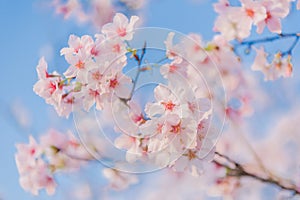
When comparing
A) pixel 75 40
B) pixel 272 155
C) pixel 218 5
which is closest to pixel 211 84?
pixel 218 5

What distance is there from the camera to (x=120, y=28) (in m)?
1.88

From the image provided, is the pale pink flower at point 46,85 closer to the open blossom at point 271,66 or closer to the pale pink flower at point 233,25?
the pale pink flower at point 233,25

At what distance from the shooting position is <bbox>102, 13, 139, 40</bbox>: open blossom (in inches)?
73.2

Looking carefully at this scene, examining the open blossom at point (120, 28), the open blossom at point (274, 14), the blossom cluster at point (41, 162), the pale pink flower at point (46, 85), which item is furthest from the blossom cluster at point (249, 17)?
the blossom cluster at point (41, 162)

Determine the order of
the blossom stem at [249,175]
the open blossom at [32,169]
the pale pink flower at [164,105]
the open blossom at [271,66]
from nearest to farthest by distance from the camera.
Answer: the pale pink flower at [164,105] < the blossom stem at [249,175] < the open blossom at [271,66] < the open blossom at [32,169]

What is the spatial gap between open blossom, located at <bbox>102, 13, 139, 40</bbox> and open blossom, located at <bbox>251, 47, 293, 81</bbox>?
0.94 metres

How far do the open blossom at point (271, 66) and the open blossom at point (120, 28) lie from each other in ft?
3.09

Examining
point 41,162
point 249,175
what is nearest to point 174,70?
Answer: point 249,175

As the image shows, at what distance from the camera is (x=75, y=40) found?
1831 millimetres

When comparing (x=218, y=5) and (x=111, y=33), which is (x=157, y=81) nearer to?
(x=111, y=33)

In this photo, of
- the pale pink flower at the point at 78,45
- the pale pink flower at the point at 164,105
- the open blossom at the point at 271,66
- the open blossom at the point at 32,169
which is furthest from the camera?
the open blossom at the point at 32,169

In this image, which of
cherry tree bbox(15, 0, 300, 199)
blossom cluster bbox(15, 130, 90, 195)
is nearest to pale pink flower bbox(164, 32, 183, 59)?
cherry tree bbox(15, 0, 300, 199)

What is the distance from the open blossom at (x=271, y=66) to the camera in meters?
2.46

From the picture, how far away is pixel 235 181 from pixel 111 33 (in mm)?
1465
